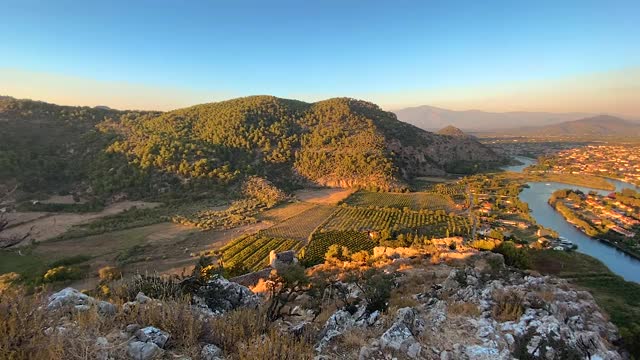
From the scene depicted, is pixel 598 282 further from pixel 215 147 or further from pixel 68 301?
pixel 215 147

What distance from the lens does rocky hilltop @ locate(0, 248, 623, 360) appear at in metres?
4.75

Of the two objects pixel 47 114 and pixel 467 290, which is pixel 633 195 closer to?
pixel 467 290

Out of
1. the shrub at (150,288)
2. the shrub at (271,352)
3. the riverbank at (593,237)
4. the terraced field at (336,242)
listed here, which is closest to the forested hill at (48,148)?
the terraced field at (336,242)

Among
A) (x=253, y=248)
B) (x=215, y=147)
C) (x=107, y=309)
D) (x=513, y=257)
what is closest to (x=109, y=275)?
(x=253, y=248)

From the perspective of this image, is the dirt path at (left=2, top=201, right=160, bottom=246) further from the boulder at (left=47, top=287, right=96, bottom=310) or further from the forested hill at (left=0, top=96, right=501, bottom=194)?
the boulder at (left=47, top=287, right=96, bottom=310)

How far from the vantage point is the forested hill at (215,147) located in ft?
204

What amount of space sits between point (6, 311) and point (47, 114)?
310 ft

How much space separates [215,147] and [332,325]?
73.2 meters

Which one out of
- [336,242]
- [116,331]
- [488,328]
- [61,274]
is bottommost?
[336,242]

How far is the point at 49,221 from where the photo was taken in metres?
46.7

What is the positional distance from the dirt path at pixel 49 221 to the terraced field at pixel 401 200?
36692 mm

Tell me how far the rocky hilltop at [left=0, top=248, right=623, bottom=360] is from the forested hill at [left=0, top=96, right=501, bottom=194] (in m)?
57.7

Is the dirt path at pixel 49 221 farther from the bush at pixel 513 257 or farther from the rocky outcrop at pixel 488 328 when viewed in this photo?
the rocky outcrop at pixel 488 328

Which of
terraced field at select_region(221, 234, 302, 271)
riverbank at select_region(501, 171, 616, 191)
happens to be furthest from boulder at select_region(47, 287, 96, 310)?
riverbank at select_region(501, 171, 616, 191)
